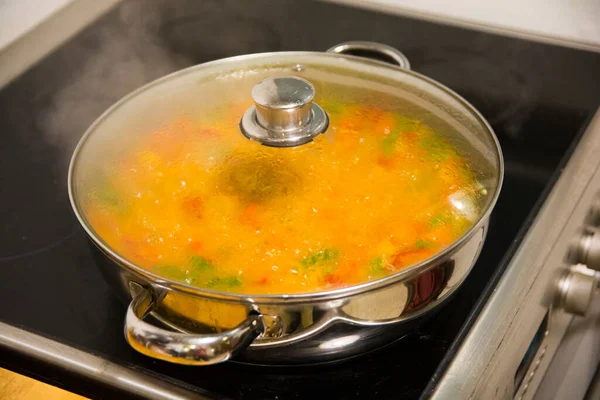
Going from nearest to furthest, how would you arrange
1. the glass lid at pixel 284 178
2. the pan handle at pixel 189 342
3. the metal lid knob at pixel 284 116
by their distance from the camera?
the pan handle at pixel 189 342 → the glass lid at pixel 284 178 → the metal lid knob at pixel 284 116

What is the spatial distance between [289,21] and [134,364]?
38.2 inches

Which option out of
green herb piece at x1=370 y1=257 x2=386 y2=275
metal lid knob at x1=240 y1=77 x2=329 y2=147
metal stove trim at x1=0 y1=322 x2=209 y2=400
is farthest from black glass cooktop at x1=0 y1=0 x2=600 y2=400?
metal lid knob at x1=240 y1=77 x2=329 y2=147

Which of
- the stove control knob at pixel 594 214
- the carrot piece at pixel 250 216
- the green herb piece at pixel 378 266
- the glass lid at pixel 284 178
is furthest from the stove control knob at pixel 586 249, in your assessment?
the carrot piece at pixel 250 216

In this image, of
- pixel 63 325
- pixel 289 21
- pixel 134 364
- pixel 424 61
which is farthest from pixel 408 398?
pixel 289 21

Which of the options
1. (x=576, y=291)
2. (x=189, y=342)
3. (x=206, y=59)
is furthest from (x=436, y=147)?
(x=206, y=59)

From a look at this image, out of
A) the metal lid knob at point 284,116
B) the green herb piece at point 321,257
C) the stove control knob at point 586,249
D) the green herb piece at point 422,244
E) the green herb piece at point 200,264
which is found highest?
the metal lid knob at point 284,116

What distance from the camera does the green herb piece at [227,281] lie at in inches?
27.2

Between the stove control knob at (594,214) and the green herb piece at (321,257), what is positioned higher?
the green herb piece at (321,257)

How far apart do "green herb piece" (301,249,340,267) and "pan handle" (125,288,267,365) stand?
0.30ft

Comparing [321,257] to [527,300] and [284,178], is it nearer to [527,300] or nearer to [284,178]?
[284,178]

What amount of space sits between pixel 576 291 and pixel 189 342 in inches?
24.7

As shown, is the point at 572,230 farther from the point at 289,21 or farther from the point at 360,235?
the point at 289,21

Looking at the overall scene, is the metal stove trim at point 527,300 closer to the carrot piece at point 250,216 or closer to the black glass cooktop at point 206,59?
the black glass cooktop at point 206,59

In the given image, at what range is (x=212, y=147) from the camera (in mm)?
855
